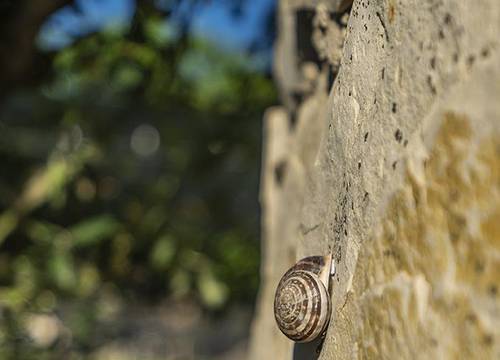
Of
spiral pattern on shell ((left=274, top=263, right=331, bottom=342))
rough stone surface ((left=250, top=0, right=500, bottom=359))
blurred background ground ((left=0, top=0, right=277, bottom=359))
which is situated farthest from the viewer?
blurred background ground ((left=0, top=0, right=277, bottom=359))

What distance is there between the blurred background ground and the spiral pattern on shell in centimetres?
234

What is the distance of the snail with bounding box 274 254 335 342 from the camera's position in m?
1.21

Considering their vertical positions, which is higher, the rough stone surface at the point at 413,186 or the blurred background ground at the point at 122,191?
the rough stone surface at the point at 413,186

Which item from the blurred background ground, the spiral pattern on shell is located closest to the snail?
the spiral pattern on shell

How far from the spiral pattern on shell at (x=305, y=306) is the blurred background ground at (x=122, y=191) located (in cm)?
234

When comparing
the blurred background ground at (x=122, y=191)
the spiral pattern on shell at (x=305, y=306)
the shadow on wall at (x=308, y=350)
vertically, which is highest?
the spiral pattern on shell at (x=305, y=306)

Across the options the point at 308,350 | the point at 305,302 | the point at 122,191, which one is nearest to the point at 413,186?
the point at 305,302

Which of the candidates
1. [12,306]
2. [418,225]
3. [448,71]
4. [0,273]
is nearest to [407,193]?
[418,225]

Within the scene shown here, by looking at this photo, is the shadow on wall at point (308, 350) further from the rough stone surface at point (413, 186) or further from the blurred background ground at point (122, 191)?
the blurred background ground at point (122, 191)

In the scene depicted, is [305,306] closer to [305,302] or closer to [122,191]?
[305,302]

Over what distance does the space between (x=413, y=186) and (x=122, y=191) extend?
368 cm

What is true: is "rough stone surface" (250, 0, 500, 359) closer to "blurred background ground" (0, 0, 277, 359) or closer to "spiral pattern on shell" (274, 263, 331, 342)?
"spiral pattern on shell" (274, 263, 331, 342)

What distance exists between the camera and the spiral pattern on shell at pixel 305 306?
121 cm

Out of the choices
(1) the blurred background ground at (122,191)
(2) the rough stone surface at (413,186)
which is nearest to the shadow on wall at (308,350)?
(2) the rough stone surface at (413,186)
